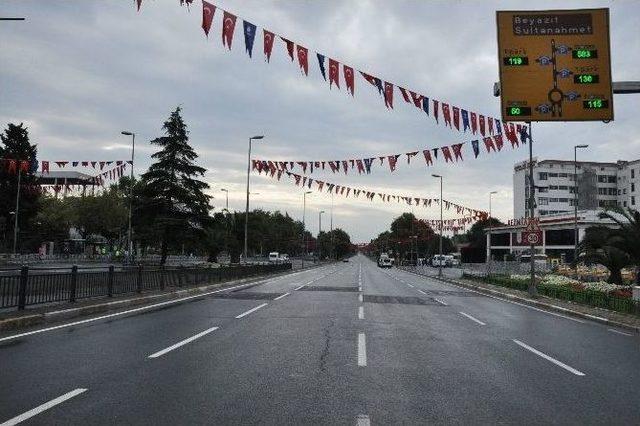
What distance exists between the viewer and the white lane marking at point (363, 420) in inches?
213

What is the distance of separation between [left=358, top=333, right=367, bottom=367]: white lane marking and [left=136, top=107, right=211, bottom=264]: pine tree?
31.5 m

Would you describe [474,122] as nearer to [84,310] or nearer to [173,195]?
[84,310]

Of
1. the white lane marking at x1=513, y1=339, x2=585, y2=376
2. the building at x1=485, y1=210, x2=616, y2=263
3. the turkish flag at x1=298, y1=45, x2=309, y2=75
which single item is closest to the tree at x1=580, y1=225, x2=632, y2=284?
the white lane marking at x1=513, y1=339, x2=585, y2=376

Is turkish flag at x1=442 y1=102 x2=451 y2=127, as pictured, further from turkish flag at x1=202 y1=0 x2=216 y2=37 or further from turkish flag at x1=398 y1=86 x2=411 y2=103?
turkish flag at x1=202 y1=0 x2=216 y2=37

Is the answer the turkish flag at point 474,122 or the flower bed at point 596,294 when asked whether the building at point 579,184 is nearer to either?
the flower bed at point 596,294

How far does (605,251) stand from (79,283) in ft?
77.0

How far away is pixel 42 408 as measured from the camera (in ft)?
18.7

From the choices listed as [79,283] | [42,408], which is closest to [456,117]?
[79,283]

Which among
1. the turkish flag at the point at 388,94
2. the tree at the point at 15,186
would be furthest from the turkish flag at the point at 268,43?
the tree at the point at 15,186

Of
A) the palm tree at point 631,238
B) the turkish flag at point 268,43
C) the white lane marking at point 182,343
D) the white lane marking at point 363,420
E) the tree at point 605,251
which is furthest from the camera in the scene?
the tree at point 605,251

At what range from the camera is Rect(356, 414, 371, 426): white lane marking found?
213 inches

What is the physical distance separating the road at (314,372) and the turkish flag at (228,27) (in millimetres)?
6573

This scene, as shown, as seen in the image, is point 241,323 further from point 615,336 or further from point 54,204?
point 54,204

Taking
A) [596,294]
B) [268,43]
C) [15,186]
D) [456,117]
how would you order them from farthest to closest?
[15,186] → [596,294] → [456,117] → [268,43]
